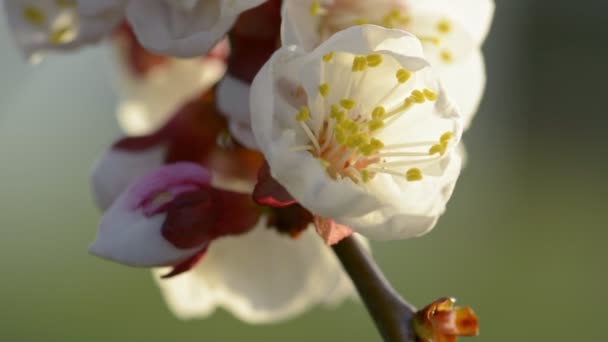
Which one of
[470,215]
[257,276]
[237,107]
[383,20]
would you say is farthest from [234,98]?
[470,215]

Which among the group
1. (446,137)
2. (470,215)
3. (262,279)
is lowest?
(470,215)

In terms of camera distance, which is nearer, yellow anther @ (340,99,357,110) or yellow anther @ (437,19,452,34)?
yellow anther @ (340,99,357,110)

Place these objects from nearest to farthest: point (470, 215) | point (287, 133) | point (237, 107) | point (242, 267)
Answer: point (287, 133) < point (237, 107) < point (242, 267) < point (470, 215)

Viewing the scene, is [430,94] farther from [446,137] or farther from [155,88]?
[155,88]

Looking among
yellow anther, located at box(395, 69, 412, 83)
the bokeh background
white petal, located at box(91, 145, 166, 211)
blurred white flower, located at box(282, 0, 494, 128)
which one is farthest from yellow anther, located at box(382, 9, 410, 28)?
the bokeh background

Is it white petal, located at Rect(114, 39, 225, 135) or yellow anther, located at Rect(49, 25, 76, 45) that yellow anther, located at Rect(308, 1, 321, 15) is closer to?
yellow anther, located at Rect(49, 25, 76, 45)

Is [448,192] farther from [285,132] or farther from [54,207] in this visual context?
[54,207]

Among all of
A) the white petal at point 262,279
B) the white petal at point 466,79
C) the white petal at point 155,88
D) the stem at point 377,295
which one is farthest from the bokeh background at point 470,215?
the stem at point 377,295

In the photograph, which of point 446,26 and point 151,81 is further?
point 151,81
